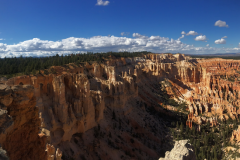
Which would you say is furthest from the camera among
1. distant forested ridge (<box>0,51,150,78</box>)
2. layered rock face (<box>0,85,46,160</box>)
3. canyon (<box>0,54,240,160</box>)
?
distant forested ridge (<box>0,51,150,78</box>)

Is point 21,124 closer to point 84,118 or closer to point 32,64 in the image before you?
point 84,118

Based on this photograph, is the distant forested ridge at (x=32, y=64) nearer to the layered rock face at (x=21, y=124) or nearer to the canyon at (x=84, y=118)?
the canyon at (x=84, y=118)

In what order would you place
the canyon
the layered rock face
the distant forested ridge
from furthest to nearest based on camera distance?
the distant forested ridge < the canyon < the layered rock face

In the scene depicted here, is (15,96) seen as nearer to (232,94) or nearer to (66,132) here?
(66,132)

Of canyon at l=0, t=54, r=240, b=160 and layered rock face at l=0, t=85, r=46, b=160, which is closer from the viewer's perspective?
layered rock face at l=0, t=85, r=46, b=160

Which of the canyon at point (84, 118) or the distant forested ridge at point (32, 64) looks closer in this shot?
the canyon at point (84, 118)

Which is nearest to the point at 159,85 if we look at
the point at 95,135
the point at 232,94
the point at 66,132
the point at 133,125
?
the point at 232,94

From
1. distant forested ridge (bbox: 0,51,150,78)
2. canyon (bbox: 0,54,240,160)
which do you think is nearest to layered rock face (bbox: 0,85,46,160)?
canyon (bbox: 0,54,240,160)

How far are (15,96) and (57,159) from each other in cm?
500

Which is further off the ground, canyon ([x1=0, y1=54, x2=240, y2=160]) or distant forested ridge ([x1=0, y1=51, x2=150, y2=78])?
distant forested ridge ([x1=0, y1=51, x2=150, y2=78])

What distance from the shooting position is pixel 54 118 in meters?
17.8

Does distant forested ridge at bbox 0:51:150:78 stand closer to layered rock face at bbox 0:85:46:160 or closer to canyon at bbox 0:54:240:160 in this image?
canyon at bbox 0:54:240:160

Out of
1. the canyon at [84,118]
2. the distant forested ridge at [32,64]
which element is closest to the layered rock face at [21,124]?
the canyon at [84,118]

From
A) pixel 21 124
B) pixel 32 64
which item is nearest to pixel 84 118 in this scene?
pixel 21 124
